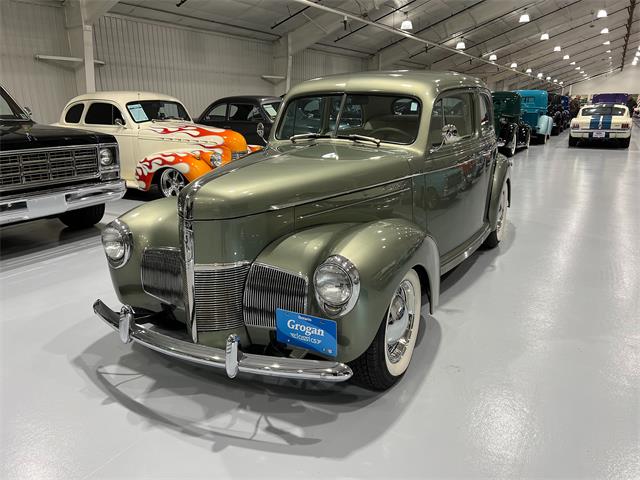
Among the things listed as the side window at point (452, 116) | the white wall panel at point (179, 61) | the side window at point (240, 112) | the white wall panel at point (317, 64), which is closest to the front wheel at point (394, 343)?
the side window at point (452, 116)

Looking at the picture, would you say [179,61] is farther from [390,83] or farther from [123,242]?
[123,242]

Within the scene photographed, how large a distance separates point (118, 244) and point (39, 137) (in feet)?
9.06

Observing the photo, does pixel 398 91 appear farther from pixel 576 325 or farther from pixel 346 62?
pixel 346 62

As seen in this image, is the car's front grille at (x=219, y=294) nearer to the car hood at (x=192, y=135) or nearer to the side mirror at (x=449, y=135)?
the side mirror at (x=449, y=135)

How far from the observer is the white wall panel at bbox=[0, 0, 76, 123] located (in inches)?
367

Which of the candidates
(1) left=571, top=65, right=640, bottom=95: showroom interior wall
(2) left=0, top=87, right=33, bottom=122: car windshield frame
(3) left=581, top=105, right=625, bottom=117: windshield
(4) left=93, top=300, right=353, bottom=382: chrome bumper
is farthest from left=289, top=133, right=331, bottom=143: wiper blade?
(1) left=571, top=65, right=640, bottom=95: showroom interior wall

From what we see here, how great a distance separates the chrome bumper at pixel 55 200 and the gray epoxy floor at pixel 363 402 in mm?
751

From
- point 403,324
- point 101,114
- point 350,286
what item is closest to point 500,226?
point 403,324

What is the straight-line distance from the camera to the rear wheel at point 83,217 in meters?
5.73

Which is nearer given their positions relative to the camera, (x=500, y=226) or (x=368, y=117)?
(x=368, y=117)

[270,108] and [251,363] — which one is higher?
[270,108]

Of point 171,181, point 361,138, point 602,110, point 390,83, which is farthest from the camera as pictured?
point 602,110

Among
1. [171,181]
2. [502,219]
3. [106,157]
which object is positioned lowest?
[502,219]

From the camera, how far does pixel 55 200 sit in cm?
486
